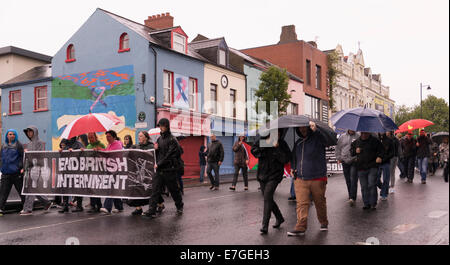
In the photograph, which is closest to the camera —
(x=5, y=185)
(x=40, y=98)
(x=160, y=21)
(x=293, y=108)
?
(x=5, y=185)

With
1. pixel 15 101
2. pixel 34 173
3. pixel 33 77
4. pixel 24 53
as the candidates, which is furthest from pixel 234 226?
pixel 24 53

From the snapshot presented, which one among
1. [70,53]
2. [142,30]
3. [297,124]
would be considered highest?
[142,30]

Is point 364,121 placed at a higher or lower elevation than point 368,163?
higher

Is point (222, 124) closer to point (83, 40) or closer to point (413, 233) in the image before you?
point (83, 40)

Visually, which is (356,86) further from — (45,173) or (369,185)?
(45,173)

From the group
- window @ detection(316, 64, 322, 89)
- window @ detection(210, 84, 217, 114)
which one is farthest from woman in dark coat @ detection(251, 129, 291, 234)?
window @ detection(316, 64, 322, 89)

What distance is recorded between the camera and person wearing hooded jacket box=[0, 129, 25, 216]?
33.8 feet

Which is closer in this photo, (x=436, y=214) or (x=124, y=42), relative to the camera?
→ (x=436, y=214)

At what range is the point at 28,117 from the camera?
26.9 meters

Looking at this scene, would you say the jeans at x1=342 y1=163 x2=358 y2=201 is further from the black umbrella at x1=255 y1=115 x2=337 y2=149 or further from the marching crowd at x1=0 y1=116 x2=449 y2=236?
the black umbrella at x1=255 y1=115 x2=337 y2=149

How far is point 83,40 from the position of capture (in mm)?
25422

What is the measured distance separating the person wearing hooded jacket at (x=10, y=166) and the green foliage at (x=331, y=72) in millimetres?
37626

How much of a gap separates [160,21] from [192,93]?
6705 mm
